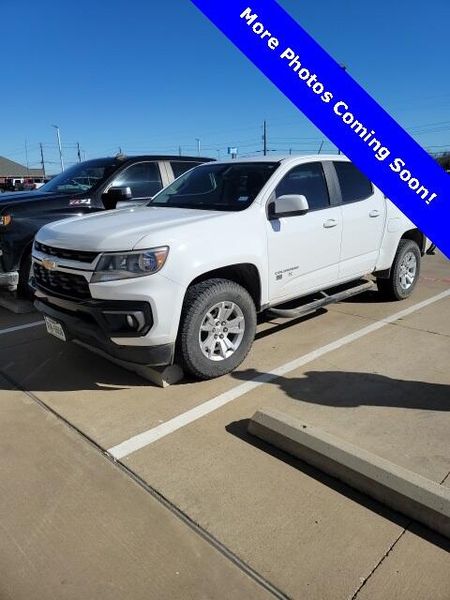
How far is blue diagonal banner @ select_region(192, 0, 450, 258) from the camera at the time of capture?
2.25 metres

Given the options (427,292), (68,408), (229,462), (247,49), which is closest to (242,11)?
(247,49)

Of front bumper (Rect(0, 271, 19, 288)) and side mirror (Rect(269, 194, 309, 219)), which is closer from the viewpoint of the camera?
side mirror (Rect(269, 194, 309, 219))

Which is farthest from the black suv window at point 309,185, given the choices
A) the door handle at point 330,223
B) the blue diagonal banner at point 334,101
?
the blue diagonal banner at point 334,101

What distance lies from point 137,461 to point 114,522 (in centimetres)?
52

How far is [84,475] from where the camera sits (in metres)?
2.87

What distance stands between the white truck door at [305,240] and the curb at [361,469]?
158 centimetres

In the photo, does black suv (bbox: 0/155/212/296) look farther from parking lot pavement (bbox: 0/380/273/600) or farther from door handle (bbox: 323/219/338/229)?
parking lot pavement (bbox: 0/380/273/600)

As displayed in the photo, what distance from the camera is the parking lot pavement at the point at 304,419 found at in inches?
87.7

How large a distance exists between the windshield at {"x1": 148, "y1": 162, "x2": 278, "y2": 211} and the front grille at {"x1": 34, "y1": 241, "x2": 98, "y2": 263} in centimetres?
130

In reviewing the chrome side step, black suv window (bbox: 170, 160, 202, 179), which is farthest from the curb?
black suv window (bbox: 170, 160, 202, 179)

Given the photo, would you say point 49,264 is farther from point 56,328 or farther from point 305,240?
point 305,240

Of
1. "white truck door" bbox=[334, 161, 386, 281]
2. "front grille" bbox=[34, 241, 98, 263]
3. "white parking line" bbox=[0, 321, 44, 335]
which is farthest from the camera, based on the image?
"white parking line" bbox=[0, 321, 44, 335]

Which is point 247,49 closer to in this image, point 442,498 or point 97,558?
point 442,498

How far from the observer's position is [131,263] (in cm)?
350
